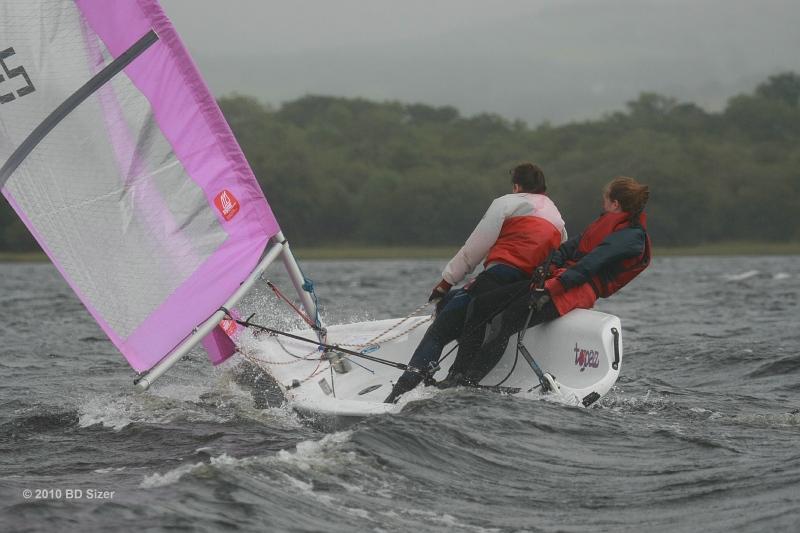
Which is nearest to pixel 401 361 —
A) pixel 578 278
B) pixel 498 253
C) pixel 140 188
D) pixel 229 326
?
pixel 229 326

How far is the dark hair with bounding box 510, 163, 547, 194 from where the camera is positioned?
6.23 m

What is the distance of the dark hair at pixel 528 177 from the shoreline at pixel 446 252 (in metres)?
44.6

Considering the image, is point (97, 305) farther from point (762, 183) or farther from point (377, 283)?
point (762, 183)

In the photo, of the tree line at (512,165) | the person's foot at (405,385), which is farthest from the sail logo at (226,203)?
the tree line at (512,165)

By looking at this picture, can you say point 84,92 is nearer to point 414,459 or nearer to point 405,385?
point 405,385

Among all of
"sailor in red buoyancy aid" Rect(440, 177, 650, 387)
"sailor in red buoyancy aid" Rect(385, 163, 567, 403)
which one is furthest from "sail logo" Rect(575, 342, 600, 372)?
"sailor in red buoyancy aid" Rect(385, 163, 567, 403)

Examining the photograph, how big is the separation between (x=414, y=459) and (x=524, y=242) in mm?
1646

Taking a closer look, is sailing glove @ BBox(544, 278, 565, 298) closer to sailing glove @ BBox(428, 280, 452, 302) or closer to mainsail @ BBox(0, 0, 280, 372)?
sailing glove @ BBox(428, 280, 452, 302)

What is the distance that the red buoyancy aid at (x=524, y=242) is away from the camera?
6.15 m

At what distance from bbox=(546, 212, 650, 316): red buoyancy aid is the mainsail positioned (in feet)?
5.17

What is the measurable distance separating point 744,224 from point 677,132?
58.6 feet

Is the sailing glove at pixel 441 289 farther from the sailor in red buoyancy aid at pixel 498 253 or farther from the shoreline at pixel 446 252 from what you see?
the shoreline at pixel 446 252

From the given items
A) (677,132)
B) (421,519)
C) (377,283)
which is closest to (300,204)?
(677,132)

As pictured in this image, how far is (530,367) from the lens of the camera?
6.43m
